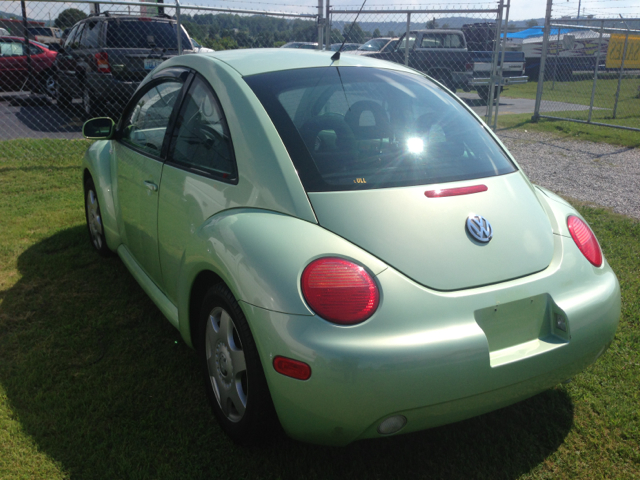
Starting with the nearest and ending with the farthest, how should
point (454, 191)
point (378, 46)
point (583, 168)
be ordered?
point (454, 191)
point (583, 168)
point (378, 46)

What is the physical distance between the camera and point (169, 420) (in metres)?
2.62

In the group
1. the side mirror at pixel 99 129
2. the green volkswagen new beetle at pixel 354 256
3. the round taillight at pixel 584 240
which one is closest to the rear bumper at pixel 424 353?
the green volkswagen new beetle at pixel 354 256

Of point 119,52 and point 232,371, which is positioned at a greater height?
point 119,52

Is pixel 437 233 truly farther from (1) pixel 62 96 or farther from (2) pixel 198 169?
(1) pixel 62 96

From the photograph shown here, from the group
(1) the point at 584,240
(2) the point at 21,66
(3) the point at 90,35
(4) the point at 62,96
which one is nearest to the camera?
(1) the point at 584,240

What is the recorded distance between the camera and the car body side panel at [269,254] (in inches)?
77.2

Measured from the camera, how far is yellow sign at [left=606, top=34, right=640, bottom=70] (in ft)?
41.9

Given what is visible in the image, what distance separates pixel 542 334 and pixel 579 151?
8090mm

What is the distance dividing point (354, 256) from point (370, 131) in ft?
2.77

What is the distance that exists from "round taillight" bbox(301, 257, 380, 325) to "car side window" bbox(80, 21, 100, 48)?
9.30m

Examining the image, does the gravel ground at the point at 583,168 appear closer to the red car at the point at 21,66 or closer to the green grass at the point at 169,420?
the green grass at the point at 169,420

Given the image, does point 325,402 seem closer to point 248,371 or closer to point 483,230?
point 248,371

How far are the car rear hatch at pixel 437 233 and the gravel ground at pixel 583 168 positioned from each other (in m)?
4.19

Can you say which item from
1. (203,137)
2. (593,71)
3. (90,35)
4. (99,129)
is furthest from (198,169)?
(593,71)
